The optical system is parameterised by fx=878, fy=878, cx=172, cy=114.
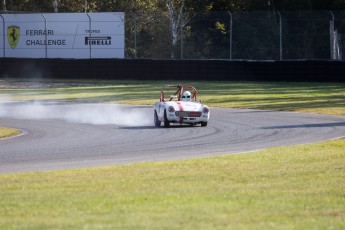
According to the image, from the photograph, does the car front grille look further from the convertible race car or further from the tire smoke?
the tire smoke

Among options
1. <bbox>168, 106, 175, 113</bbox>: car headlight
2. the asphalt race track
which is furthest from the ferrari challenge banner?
<bbox>168, 106, 175, 113</bbox>: car headlight

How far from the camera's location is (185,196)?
9820 mm

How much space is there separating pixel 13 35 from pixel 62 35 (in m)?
3.12

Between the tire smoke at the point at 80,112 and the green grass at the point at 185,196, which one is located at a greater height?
the green grass at the point at 185,196

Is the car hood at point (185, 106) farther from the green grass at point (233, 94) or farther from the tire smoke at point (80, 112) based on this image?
the green grass at point (233, 94)

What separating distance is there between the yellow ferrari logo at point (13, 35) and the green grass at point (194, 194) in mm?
36537

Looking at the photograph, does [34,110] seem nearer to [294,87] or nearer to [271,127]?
[271,127]

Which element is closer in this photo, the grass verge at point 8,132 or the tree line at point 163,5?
A: the grass verge at point 8,132

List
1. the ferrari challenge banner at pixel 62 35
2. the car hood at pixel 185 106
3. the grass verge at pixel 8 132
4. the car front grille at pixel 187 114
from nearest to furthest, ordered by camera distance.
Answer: the grass verge at pixel 8 132
the car front grille at pixel 187 114
the car hood at pixel 185 106
the ferrari challenge banner at pixel 62 35

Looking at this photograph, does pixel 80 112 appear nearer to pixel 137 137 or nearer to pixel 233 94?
pixel 137 137

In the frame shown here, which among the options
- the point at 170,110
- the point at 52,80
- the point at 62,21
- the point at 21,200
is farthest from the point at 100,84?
the point at 21,200

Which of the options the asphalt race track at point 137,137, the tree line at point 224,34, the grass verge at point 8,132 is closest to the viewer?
the asphalt race track at point 137,137

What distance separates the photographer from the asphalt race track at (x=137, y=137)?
49.1 feet

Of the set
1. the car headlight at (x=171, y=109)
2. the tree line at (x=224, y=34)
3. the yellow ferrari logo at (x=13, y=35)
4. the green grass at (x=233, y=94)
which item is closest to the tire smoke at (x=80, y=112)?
the car headlight at (x=171, y=109)
